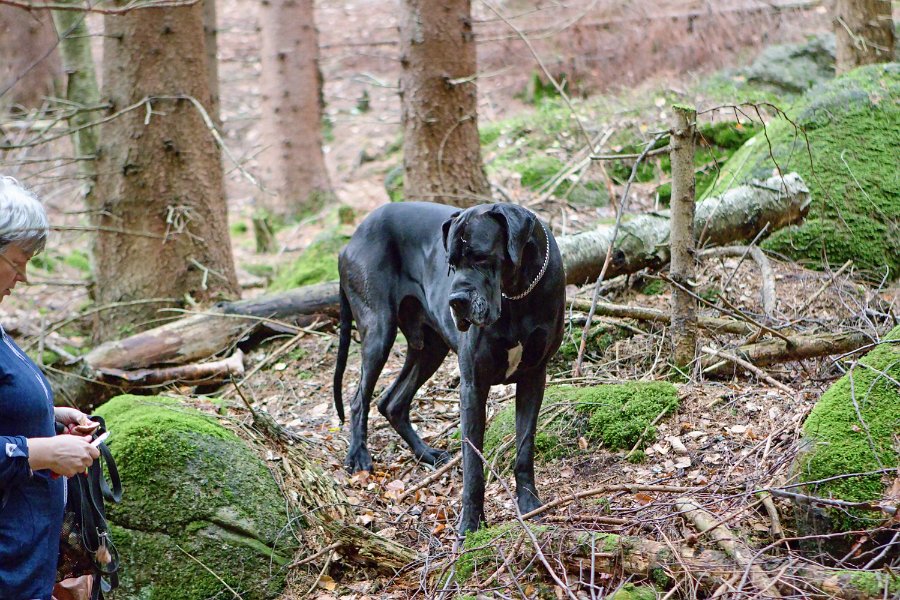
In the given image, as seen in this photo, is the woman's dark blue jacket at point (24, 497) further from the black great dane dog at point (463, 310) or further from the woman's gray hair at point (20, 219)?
the black great dane dog at point (463, 310)

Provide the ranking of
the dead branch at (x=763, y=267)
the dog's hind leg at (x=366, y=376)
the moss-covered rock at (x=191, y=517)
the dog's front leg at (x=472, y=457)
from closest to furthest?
the moss-covered rock at (x=191, y=517)
the dog's front leg at (x=472, y=457)
the dog's hind leg at (x=366, y=376)
the dead branch at (x=763, y=267)

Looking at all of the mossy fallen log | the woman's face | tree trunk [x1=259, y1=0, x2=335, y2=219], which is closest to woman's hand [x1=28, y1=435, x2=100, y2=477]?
the woman's face

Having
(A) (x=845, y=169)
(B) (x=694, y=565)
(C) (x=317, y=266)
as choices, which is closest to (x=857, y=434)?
(B) (x=694, y=565)

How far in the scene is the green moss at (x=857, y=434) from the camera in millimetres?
3631

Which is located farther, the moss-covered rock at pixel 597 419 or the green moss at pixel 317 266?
the green moss at pixel 317 266

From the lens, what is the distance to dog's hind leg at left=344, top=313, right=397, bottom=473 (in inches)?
225

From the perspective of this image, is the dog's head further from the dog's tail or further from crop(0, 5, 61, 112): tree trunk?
crop(0, 5, 61, 112): tree trunk

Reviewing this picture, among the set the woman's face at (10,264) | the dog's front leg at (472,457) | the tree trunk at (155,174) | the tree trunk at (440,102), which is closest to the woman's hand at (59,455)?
the woman's face at (10,264)

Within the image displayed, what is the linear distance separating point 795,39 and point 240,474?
14.5 m

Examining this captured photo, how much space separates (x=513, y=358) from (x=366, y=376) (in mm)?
1726

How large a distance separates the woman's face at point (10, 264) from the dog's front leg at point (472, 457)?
2280mm

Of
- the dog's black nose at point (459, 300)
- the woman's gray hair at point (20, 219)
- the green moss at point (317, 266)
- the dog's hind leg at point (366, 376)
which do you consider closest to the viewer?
the woman's gray hair at point (20, 219)

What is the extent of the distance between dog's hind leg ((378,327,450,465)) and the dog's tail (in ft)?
1.17

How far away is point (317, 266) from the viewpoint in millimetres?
9531
